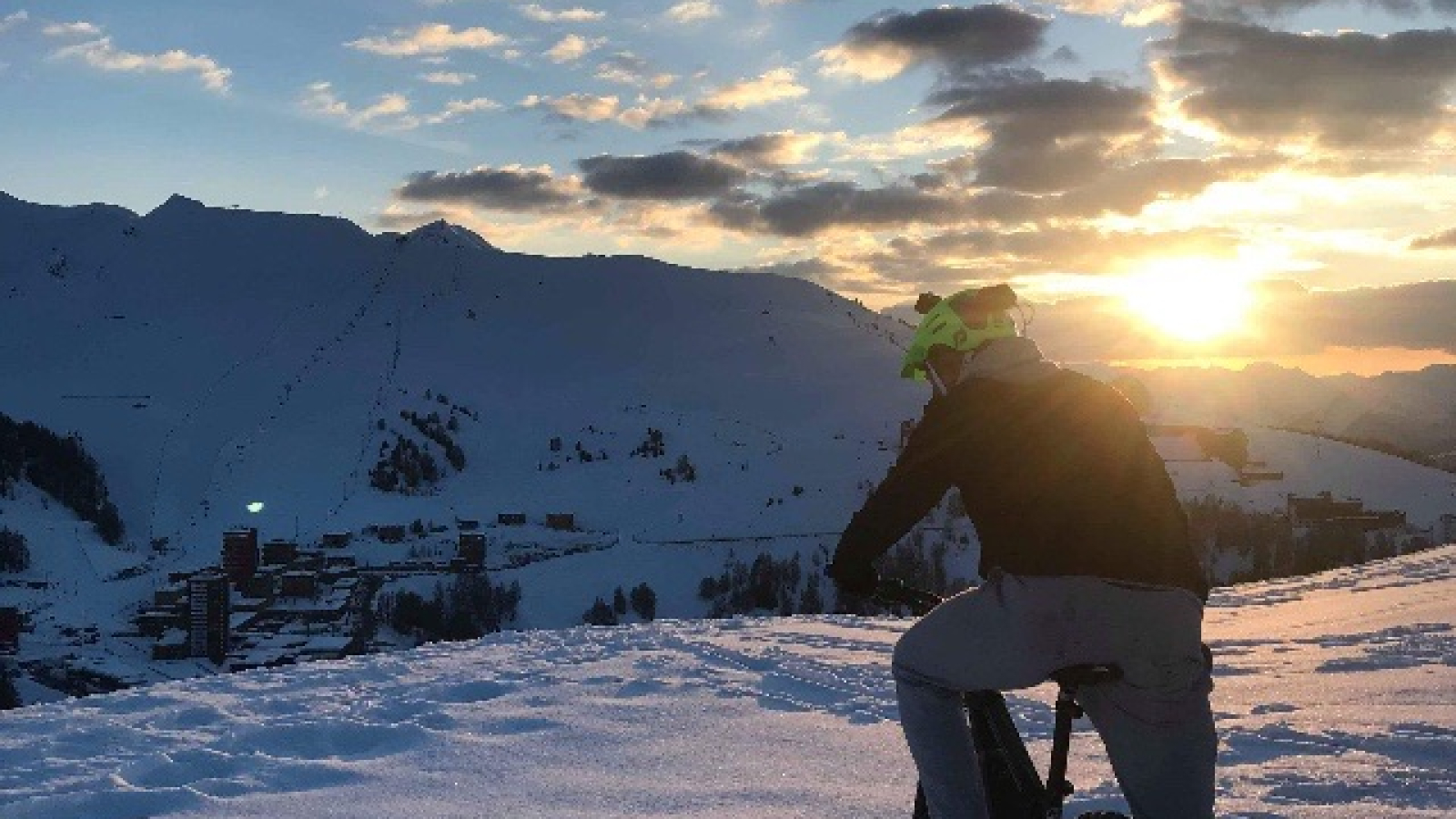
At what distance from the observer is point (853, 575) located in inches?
180

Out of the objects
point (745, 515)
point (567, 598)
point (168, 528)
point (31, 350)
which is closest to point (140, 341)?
point (31, 350)

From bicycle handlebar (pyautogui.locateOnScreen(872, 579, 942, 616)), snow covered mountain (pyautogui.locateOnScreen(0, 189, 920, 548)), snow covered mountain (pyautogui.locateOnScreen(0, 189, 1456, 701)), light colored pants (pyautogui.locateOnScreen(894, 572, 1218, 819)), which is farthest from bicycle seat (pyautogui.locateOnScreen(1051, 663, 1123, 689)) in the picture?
snow covered mountain (pyautogui.locateOnScreen(0, 189, 920, 548))

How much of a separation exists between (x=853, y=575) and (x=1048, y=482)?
2.75 feet

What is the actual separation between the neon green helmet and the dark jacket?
20 cm

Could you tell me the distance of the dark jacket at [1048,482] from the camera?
420 cm

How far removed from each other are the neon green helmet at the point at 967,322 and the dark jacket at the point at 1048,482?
197mm

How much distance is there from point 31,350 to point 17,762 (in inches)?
7286

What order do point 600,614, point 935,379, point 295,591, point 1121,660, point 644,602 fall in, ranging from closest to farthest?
point 1121,660, point 935,379, point 600,614, point 644,602, point 295,591

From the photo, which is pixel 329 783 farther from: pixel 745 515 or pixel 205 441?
pixel 205 441

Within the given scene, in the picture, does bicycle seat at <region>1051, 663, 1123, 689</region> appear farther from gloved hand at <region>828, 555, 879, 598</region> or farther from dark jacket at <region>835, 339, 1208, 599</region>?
gloved hand at <region>828, 555, 879, 598</region>

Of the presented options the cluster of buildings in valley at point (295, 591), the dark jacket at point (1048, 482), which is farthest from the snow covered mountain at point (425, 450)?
the dark jacket at point (1048, 482)

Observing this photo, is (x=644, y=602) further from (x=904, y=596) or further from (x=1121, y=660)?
(x=1121, y=660)

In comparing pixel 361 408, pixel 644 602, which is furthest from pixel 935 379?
pixel 361 408

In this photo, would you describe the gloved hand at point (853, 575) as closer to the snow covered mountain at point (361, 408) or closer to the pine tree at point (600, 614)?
the pine tree at point (600, 614)
